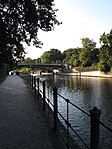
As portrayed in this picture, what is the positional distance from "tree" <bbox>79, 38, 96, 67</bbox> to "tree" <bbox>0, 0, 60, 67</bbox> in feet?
350

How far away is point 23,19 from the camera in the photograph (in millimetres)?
19125

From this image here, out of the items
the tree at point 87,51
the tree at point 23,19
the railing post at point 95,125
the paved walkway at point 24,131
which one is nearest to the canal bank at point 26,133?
the paved walkway at point 24,131

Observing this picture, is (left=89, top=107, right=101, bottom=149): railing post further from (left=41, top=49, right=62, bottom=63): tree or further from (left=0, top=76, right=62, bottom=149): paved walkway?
(left=41, top=49, right=62, bottom=63): tree

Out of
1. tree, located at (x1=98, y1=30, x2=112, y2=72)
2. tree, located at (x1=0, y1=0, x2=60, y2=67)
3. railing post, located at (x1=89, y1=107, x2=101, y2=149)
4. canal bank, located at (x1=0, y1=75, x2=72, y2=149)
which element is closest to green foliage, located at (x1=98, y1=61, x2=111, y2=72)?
tree, located at (x1=98, y1=30, x2=112, y2=72)

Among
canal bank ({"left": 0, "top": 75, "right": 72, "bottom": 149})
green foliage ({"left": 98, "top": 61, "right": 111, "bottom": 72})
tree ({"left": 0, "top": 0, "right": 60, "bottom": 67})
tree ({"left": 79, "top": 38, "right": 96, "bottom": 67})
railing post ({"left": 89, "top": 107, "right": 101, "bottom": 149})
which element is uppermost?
tree ({"left": 79, "top": 38, "right": 96, "bottom": 67})

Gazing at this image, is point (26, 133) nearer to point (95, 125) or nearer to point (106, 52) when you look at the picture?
point (95, 125)

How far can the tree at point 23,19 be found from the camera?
18.2 metres

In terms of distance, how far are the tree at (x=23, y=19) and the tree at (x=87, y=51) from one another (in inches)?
4195

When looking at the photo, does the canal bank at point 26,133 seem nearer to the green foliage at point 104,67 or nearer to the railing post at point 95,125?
the railing post at point 95,125

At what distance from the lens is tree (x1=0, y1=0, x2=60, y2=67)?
18156 millimetres

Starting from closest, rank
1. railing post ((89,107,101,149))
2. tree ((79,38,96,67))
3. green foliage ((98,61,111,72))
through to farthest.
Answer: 1. railing post ((89,107,101,149))
2. green foliage ((98,61,111,72))
3. tree ((79,38,96,67))

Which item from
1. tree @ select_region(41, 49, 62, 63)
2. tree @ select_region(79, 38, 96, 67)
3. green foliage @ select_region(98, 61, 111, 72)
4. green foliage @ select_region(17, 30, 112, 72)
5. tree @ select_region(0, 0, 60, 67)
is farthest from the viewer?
tree @ select_region(41, 49, 62, 63)

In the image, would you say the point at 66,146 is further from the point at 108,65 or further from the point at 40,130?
the point at 108,65

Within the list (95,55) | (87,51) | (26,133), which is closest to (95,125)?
(26,133)
